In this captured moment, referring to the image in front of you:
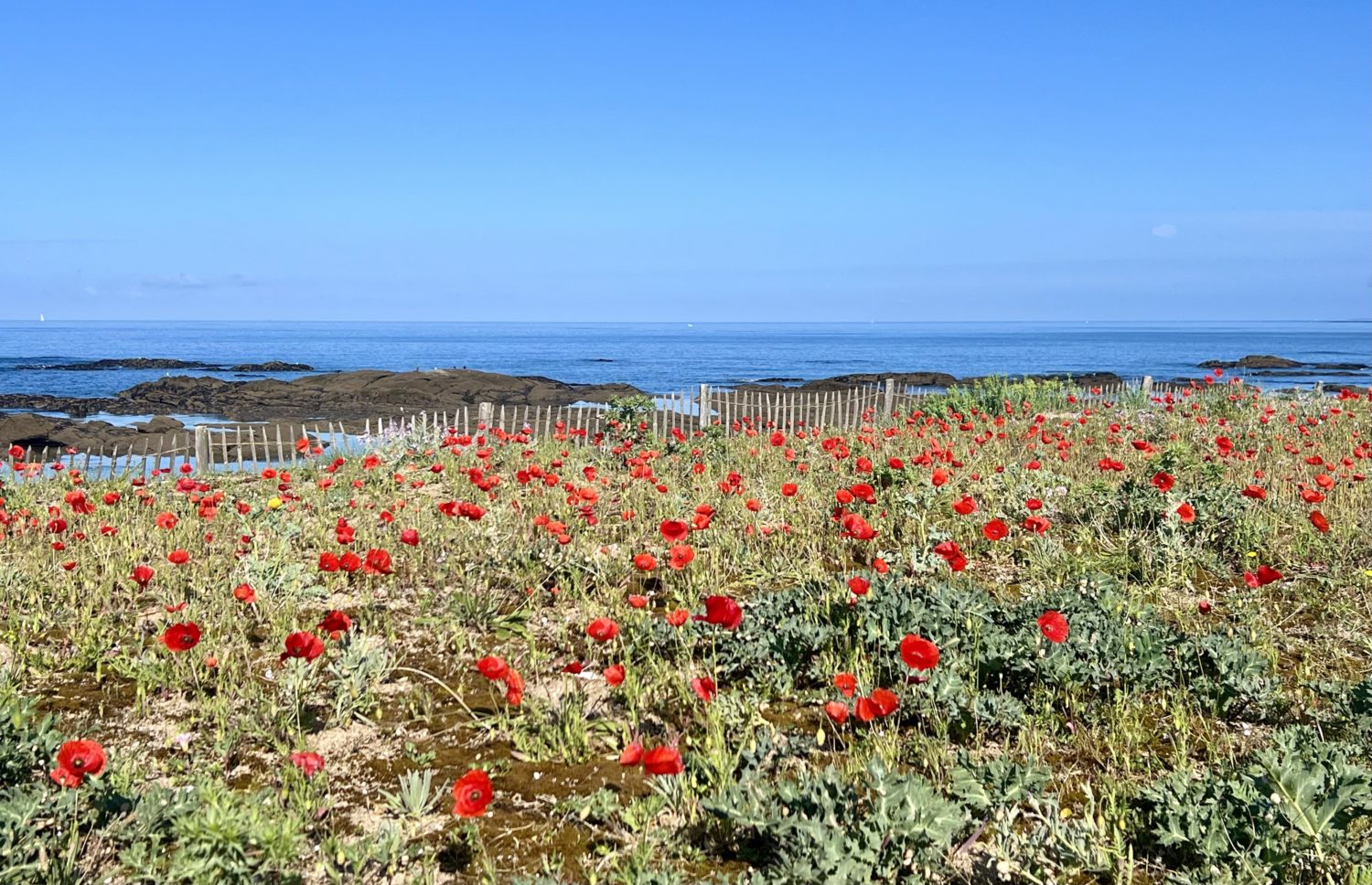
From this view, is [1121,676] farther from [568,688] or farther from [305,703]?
[305,703]

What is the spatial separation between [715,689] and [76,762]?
1964 mm

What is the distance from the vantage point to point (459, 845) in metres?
2.90

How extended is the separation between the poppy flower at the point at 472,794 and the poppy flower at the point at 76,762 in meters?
0.98

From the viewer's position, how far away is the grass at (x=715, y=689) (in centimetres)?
271

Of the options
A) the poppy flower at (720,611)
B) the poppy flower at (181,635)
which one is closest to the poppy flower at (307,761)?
the poppy flower at (181,635)

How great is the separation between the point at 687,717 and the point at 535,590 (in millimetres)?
1414

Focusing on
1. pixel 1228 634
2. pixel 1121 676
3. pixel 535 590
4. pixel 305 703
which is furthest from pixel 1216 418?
pixel 305 703

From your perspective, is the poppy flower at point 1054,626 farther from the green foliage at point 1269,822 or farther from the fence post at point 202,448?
the fence post at point 202,448

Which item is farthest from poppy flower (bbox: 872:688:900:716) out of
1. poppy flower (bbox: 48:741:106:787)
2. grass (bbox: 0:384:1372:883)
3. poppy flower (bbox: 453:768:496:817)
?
poppy flower (bbox: 48:741:106:787)

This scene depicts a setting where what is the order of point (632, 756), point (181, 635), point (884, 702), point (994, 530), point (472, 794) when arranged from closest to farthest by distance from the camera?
point (472, 794), point (632, 756), point (884, 702), point (181, 635), point (994, 530)

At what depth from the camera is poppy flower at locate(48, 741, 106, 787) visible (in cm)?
251

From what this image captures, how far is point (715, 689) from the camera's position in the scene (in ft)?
11.3

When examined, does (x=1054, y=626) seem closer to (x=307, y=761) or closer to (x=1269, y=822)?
(x=1269, y=822)

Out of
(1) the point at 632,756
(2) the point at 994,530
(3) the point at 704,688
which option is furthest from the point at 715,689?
(2) the point at 994,530
